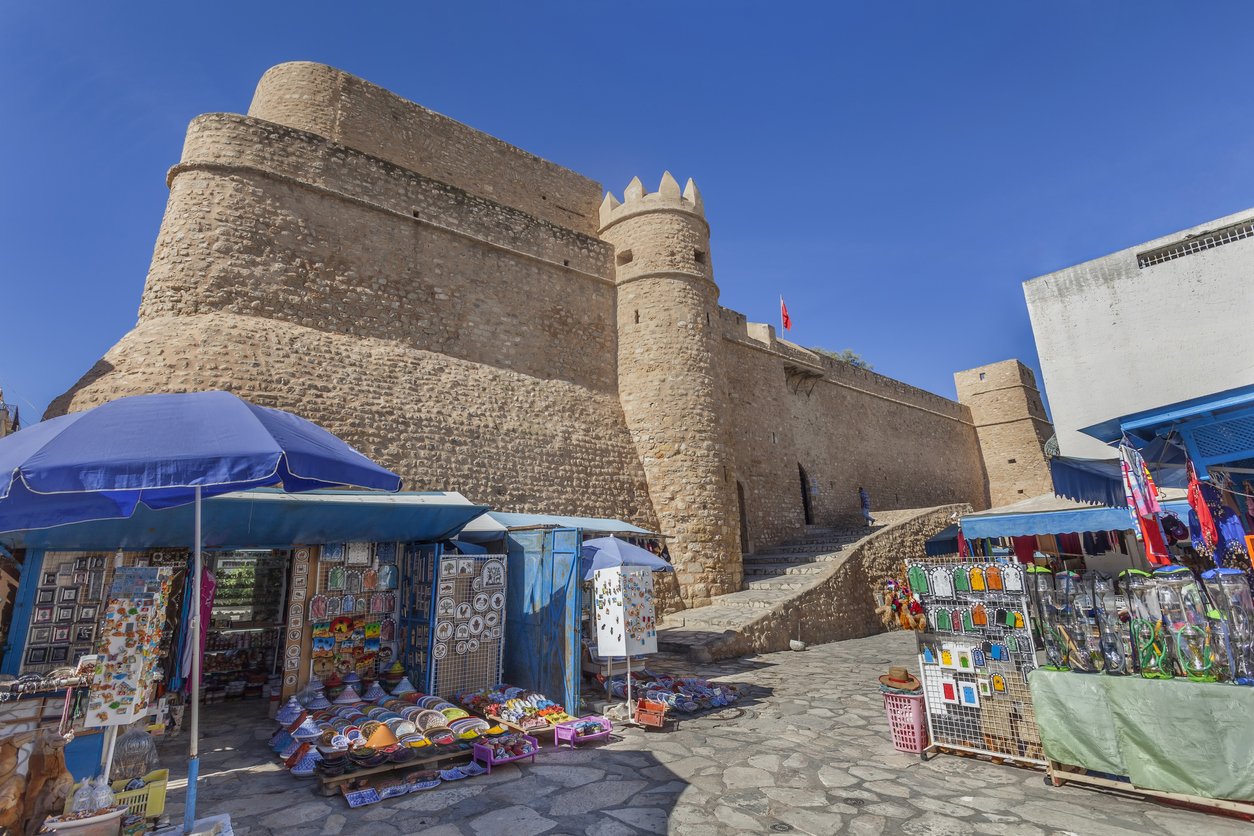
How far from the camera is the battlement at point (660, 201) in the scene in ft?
45.6

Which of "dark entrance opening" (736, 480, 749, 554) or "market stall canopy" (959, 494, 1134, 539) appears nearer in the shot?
"market stall canopy" (959, 494, 1134, 539)

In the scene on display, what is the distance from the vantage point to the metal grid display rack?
14.1 ft

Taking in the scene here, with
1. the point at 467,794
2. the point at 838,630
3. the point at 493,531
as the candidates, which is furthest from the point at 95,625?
the point at 838,630

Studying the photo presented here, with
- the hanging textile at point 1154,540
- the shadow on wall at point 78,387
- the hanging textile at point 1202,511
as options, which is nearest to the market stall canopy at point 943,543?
the hanging textile at point 1202,511

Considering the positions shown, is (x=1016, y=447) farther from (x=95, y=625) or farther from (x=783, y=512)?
(x=95, y=625)

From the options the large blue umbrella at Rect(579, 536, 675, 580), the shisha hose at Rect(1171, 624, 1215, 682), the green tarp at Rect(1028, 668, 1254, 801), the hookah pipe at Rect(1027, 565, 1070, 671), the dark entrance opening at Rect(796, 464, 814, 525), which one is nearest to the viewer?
the green tarp at Rect(1028, 668, 1254, 801)

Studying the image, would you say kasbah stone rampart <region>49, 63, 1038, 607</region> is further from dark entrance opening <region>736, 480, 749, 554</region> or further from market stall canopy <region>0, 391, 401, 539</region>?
market stall canopy <region>0, 391, 401, 539</region>

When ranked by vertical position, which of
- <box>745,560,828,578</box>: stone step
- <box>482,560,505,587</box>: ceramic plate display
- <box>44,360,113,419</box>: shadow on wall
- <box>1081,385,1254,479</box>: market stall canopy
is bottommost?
<box>745,560,828,578</box>: stone step

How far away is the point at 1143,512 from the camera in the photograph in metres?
4.87

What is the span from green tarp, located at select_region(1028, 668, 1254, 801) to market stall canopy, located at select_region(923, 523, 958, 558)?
20.9 ft

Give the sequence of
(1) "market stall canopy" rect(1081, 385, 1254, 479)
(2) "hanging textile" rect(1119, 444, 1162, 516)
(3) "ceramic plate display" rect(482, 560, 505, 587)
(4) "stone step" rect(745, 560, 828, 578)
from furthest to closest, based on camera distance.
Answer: (4) "stone step" rect(745, 560, 828, 578) → (3) "ceramic plate display" rect(482, 560, 505, 587) → (2) "hanging textile" rect(1119, 444, 1162, 516) → (1) "market stall canopy" rect(1081, 385, 1254, 479)

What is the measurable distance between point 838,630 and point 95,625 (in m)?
10.6

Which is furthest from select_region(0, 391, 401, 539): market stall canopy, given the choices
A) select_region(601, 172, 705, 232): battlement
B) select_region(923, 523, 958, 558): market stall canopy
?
select_region(601, 172, 705, 232): battlement

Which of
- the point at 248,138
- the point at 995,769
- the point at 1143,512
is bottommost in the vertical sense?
the point at 995,769
